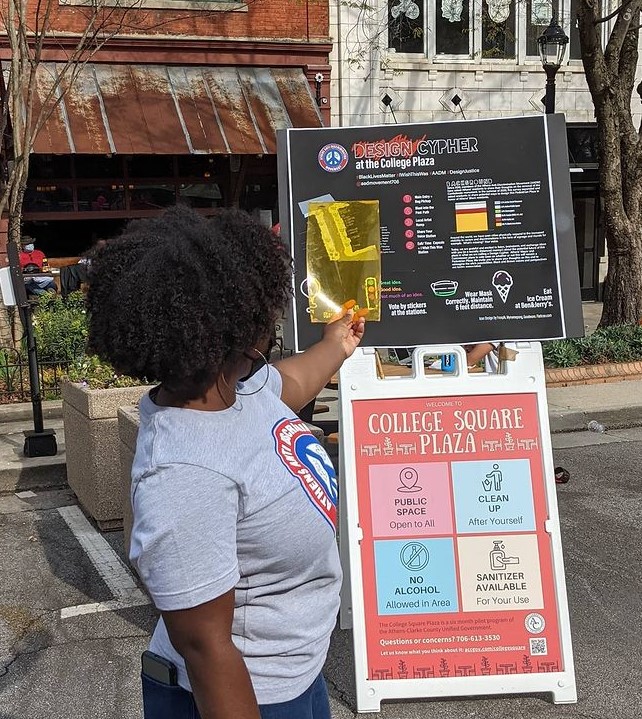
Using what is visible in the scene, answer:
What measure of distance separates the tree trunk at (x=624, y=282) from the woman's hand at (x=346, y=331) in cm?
932

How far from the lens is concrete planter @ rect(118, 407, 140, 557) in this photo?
4680 mm

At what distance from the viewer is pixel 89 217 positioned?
13.6 m

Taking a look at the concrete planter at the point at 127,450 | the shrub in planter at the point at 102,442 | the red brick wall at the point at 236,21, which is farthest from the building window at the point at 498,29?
the concrete planter at the point at 127,450

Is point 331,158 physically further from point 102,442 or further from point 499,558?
point 102,442

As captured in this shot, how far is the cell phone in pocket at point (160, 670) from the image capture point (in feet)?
5.49

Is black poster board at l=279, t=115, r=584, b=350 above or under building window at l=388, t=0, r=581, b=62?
under

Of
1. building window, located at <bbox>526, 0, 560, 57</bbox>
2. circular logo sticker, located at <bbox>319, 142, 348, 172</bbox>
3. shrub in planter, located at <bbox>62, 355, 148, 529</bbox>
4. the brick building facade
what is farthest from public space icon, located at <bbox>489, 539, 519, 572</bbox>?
building window, located at <bbox>526, 0, 560, 57</bbox>

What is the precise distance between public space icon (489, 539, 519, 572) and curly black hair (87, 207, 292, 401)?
2075 mm

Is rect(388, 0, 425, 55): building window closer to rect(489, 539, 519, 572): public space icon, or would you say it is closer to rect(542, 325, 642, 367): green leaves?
rect(542, 325, 642, 367): green leaves

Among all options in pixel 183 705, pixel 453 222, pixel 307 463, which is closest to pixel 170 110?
pixel 453 222

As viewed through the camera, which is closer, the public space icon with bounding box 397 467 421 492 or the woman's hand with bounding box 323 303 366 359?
the woman's hand with bounding box 323 303 366 359

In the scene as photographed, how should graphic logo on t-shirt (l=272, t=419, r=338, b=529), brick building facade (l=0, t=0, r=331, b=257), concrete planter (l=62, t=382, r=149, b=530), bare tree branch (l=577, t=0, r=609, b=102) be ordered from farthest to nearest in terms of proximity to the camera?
brick building facade (l=0, t=0, r=331, b=257)
bare tree branch (l=577, t=0, r=609, b=102)
concrete planter (l=62, t=382, r=149, b=530)
graphic logo on t-shirt (l=272, t=419, r=338, b=529)

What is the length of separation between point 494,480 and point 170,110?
1080cm

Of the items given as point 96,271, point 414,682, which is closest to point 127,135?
point 414,682
